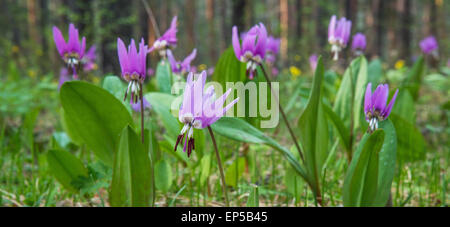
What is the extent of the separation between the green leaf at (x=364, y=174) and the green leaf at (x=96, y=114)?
0.80 meters

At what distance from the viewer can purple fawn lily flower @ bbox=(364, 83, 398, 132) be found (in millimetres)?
1069

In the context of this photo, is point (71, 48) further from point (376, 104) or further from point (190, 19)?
point (190, 19)

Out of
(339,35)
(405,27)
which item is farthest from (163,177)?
(405,27)

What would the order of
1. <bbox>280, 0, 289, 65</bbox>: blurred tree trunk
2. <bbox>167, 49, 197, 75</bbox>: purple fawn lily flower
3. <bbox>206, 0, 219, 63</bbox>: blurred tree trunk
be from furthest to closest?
<bbox>280, 0, 289, 65</bbox>: blurred tree trunk
<bbox>206, 0, 219, 63</bbox>: blurred tree trunk
<bbox>167, 49, 197, 75</bbox>: purple fawn lily flower

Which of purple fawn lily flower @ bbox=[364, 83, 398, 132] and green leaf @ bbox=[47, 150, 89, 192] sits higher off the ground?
purple fawn lily flower @ bbox=[364, 83, 398, 132]

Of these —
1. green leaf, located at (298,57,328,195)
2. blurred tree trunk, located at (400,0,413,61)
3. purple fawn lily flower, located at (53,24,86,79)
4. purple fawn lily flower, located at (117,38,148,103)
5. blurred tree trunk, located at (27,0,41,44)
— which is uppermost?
blurred tree trunk, located at (27,0,41,44)

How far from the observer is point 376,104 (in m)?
1.09

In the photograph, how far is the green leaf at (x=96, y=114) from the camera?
1243mm

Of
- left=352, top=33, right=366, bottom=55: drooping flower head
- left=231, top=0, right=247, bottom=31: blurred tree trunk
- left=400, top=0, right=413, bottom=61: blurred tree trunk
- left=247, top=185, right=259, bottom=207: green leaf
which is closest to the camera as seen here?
left=247, top=185, right=259, bottom=207: green leaf

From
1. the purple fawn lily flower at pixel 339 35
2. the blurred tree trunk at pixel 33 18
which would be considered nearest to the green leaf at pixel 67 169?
the purple fawn lily flower at pixel 339 35

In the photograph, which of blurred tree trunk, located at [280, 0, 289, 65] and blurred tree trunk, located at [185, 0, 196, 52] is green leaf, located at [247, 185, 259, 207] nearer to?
blurred tree trunk, located at [185, 0, 196, 52]

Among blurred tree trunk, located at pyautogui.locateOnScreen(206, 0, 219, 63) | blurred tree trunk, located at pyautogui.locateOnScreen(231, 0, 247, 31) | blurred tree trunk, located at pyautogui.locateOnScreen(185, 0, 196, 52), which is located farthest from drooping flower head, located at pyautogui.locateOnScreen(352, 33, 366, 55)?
blurred tree trunk, located at pyautogui.locateOnScreen(206, 0, 219, 63)

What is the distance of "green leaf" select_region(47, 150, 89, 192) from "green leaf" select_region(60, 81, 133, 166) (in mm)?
146
